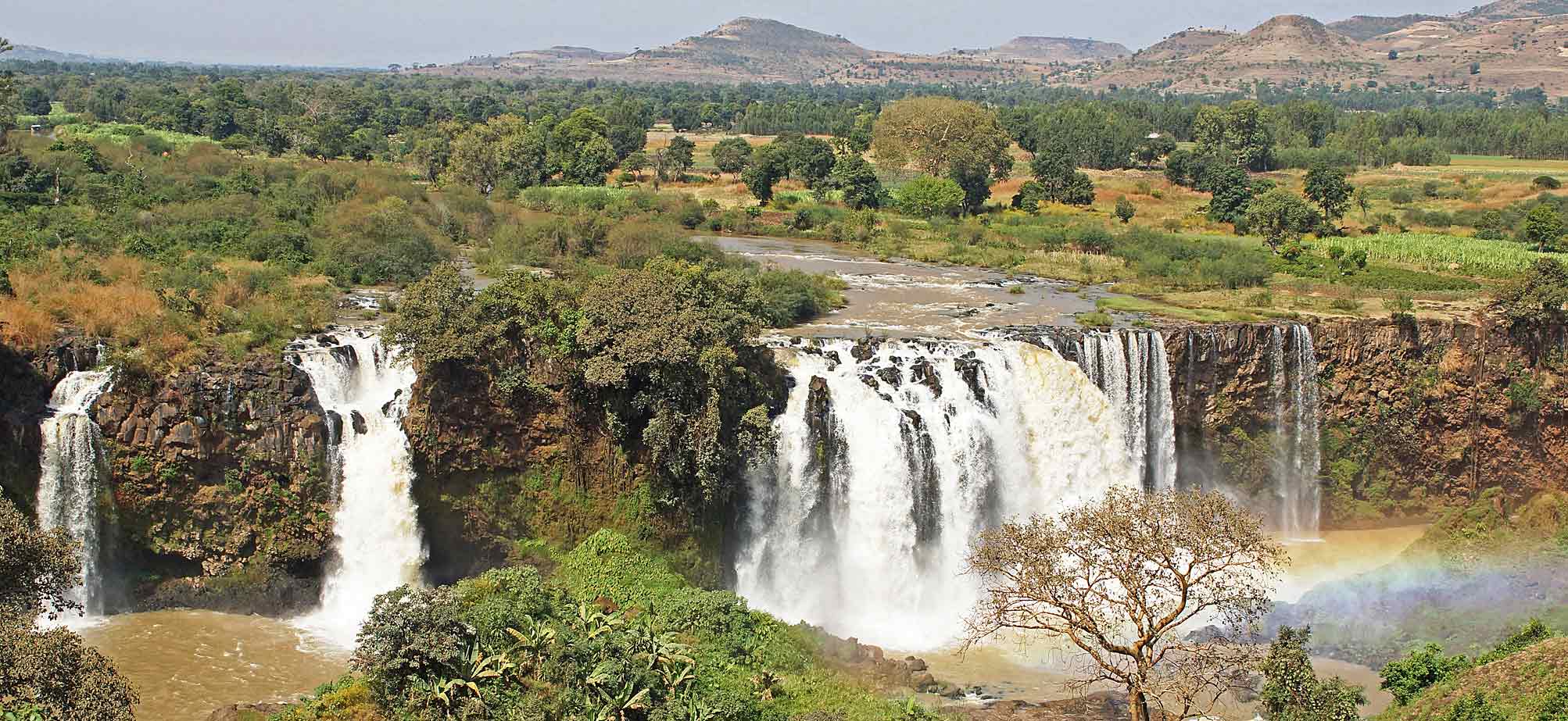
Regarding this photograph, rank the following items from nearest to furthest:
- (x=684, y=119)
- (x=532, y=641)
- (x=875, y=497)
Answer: (x=532, y=641) → (x=875, y=497) → (x=684, y=119)

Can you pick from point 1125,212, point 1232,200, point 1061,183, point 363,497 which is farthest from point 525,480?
point 1061,183

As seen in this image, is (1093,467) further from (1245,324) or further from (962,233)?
(962,233)

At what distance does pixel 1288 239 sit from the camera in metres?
48.8

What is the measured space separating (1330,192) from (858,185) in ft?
69.0

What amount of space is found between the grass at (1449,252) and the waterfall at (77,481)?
40672 mm

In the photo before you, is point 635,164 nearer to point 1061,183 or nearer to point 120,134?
point 1061,183

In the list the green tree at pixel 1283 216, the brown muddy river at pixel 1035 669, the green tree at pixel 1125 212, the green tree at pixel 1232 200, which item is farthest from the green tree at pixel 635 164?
the brown muddy river at pixel 1035 669

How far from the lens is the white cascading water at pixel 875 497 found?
2694 cm

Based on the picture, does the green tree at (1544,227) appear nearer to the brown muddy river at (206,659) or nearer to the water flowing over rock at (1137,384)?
the water flowing over rock at (1137,384)

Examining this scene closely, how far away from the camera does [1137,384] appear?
30.5 metres

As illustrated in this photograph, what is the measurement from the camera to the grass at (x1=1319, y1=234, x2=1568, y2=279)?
4391 centimetres

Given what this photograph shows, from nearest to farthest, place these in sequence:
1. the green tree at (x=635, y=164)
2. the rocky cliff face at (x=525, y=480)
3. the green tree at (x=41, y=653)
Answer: the green tree at (x=41, y=653)
the rocky cliff face at (x=525, y=480)
the green tree at (x=635, y=164)

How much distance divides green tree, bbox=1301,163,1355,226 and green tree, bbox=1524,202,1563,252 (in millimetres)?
7413

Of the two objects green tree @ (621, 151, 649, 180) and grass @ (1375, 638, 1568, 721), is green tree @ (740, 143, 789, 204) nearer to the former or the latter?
green tree @ (621, 151, 649, 180)
